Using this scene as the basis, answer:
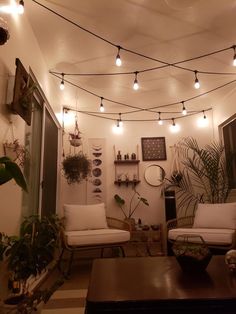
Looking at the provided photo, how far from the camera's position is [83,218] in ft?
11.5

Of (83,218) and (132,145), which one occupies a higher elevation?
(132,145)

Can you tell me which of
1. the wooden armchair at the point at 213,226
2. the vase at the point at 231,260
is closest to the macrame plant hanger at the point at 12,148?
the vase at the point at 231,260

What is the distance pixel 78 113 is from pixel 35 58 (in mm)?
2092

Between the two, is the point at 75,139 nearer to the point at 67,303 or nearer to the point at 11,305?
the point at 67,303

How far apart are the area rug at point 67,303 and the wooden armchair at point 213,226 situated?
1429mm

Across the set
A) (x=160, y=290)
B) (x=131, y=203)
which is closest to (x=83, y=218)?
(x=131, y=203)

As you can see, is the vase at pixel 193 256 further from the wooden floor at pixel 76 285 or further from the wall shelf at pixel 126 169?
the wall shelf at pixel 126 169

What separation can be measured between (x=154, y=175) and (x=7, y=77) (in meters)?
3.34

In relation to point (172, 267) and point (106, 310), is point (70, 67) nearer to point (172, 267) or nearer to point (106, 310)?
point (172, 267)

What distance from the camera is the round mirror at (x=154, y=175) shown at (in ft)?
15.4

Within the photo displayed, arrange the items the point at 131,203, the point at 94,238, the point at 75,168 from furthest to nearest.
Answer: the point at 131,203 < the point at 75,168 < the point at 94,238

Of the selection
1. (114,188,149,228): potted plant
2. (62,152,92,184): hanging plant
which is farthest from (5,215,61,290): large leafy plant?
(114,188,149,228): potted plant

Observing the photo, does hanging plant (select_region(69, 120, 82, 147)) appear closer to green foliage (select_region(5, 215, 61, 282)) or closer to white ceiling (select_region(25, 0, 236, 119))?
white ceiling (select_region(25, 0, 236, 119))

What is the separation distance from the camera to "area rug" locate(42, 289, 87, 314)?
6.51 ft
